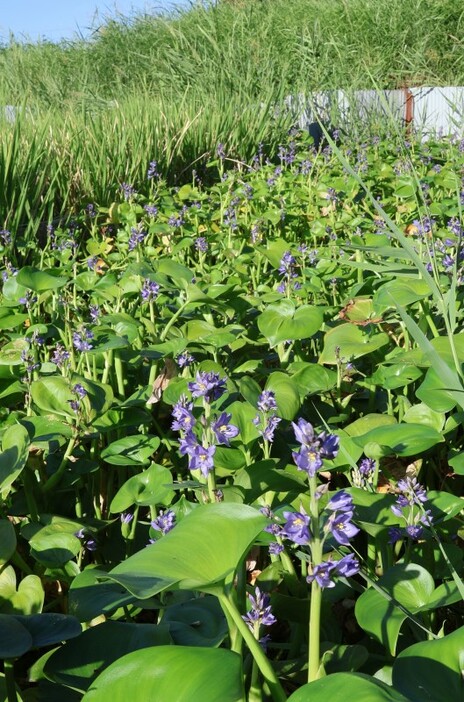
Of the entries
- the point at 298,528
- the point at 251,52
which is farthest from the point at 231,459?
the point at 251,52

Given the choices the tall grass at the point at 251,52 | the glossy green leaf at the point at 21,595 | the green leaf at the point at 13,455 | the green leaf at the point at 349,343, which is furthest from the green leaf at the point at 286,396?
the tall grass at the point at 251,52

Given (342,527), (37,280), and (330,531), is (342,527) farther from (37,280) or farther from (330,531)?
(37,280)

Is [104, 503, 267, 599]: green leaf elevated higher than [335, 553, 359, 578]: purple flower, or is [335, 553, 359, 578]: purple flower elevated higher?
[104, 503, 267, 599]: green leaf

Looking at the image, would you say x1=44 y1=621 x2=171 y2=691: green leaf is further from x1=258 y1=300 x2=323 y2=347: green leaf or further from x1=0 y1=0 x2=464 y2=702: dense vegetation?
x1=258 y1=300 x2=323 y2=347: green leaf

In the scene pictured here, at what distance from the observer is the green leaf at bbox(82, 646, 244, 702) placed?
0.89 m

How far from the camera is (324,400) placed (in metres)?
2.48

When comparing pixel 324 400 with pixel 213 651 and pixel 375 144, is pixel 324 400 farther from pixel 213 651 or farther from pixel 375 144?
pixel 375 144

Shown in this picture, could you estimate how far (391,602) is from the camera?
3.99 feet

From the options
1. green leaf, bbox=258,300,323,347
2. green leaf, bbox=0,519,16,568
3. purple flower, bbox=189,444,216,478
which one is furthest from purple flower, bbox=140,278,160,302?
purple flower, bbox=189,444,216,478

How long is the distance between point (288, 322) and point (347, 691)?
65.7 inches

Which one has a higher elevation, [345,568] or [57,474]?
[345,568]

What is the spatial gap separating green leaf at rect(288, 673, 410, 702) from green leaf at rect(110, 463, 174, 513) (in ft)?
3.01

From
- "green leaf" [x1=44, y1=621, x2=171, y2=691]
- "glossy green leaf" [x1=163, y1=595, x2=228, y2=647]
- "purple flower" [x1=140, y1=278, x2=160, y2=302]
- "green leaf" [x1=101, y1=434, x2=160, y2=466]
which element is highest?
"purple flower" [x1=140, y1=278, x2=160, y2=302]

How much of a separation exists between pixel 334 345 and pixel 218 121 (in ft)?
17.1
